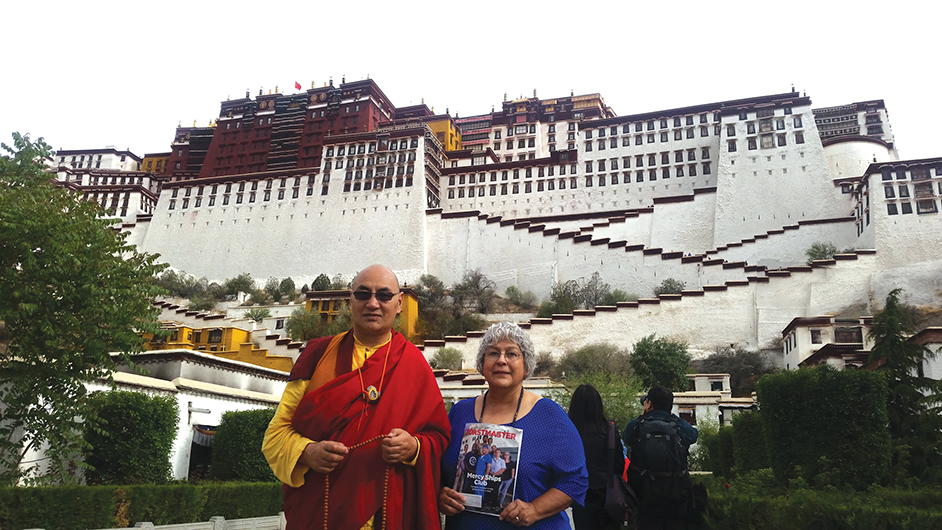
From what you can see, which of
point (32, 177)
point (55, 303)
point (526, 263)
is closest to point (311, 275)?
point (526, 263)

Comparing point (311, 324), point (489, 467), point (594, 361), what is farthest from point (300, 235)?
point (489, 467)

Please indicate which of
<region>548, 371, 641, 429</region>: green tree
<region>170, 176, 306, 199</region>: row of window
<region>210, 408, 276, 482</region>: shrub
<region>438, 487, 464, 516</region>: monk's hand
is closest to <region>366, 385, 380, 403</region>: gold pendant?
<region>438, 487, 464, 516</region>: monk's hand

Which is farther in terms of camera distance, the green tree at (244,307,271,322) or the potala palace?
the green tree at (244,307,271,322)

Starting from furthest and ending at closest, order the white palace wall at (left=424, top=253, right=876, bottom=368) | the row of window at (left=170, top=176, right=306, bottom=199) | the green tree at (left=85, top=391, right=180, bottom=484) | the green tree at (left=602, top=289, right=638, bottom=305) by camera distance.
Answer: the row of window at (left=170, top=176, right=306, bottom=199) < the green tree at (left=602, top=289, right=638, bottom=305) < the white palace wall at (left=424, top=253, right=876, bottom=368) < the green tree at (left=85, top=391, right=180, bottom=484)

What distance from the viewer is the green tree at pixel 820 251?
120 ft

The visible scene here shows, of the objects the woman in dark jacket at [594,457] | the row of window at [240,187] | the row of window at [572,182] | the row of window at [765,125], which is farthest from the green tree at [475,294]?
the woman in dark jacket at [594,457]

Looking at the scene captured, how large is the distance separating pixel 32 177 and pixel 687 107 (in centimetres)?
4872

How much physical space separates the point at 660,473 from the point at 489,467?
212 centimetres

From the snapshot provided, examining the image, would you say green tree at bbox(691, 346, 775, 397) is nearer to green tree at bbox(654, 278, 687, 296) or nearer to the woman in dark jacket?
green tree at bbox(654, 278, 687, 296)

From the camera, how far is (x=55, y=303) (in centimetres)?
1105

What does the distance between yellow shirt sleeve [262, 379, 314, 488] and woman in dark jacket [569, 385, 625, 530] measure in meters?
2.03

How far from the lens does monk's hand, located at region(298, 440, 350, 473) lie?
300 cm

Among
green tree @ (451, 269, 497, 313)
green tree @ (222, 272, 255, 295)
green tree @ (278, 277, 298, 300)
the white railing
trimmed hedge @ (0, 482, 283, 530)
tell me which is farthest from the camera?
green tree @ (222, 272, 255, 295)

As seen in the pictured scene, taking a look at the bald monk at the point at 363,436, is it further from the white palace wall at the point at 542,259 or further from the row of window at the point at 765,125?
the row of window at the point at 765,125
